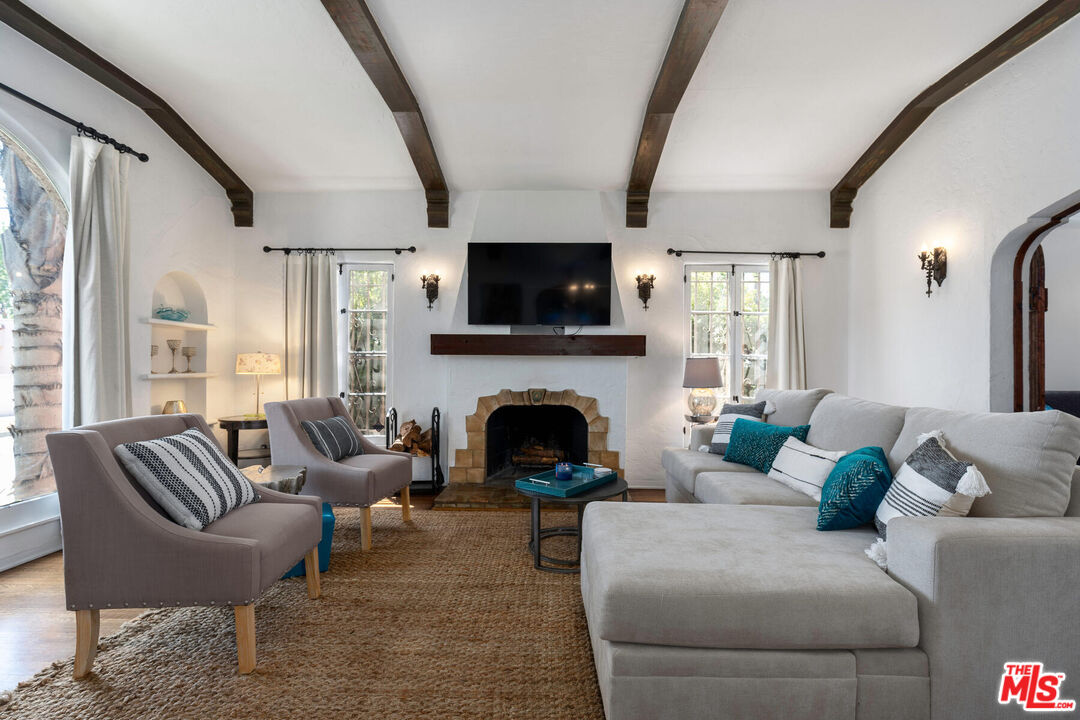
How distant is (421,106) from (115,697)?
12.1 ft

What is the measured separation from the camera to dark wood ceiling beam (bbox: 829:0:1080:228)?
2912 millimetres

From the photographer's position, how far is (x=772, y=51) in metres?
3.38

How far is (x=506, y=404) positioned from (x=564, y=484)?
6.56ft

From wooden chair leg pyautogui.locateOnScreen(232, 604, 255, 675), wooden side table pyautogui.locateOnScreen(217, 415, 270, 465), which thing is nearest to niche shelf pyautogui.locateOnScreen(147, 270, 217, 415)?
wooden side table pyautogui.locateOnScreen(217, 415, 270, 465)

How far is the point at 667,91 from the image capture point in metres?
3.60

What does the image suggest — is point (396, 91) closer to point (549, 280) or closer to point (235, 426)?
point (549, 280)

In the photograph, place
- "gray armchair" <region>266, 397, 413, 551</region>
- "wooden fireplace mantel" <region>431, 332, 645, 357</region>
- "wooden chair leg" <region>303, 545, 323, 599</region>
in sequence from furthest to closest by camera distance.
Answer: "wooden fireplace mantel" <region>431, 332, 645, 357</region> → "gray armchair" <region>266, 397, 413, 551</region> → "wooden chair leg" <region>303, 545, 323, 599</region>

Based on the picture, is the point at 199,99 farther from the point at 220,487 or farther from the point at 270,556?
the point at 270,556

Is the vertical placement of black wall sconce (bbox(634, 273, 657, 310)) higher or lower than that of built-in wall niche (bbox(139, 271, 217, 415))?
higher

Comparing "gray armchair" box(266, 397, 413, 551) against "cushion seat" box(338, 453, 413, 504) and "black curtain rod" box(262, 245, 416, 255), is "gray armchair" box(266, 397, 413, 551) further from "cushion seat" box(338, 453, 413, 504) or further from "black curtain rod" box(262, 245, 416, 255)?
"black curtain rod" box(262, 245, 416, 255)

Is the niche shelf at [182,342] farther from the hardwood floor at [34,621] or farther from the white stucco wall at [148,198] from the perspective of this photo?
the hardwood floor at [34,621]

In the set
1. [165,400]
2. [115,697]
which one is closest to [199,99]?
[165,400]

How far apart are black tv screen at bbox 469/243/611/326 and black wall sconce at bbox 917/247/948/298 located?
234 centimetres

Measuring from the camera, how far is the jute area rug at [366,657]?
5.78ft
